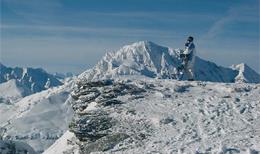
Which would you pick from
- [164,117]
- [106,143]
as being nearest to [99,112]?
[106,143]

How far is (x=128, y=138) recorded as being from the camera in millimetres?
31641

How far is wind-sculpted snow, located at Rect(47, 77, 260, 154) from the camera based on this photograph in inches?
1153

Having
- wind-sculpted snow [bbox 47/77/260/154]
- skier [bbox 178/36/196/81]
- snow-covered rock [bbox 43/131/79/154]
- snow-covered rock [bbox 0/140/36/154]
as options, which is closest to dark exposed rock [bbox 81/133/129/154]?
wind-sculpted snow [bbox 47/77/260/154]

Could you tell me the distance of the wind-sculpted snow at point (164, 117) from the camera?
2928 cm

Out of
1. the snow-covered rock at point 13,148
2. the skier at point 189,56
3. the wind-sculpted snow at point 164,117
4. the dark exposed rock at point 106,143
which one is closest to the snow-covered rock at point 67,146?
the wind-sculpted snow at point 164,117

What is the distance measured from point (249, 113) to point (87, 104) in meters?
10.9

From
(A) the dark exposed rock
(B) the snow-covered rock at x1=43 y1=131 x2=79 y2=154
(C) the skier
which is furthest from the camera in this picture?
(C) the skier

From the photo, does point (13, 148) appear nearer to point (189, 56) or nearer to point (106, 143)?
point (106, 143)

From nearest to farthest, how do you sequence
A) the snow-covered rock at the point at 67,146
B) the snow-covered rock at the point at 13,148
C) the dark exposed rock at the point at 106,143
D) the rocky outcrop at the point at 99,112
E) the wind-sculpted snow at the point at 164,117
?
1. the wind-sculpted snow at the point at 164,117
2. the dark exposed rock at the point at 106,143
3. the rocky outcrop at the point at 99,112
4. the snow-covered rock at the point at 13,148
5. the snow-covered rock at the point at 67,146

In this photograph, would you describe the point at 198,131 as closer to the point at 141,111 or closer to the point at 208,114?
the point at 208,114

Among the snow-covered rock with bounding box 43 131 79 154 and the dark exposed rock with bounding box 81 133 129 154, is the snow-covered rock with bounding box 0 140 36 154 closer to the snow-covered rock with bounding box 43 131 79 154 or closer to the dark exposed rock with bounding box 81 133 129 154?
the snow-covered rock with bounding box 43 131 79 154

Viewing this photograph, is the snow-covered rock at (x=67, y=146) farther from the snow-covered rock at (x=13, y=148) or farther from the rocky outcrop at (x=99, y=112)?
the snow-covered rock at (x=13, y=148)

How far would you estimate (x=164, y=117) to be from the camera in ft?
111

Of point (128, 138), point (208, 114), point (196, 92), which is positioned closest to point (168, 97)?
point (196, 92)
